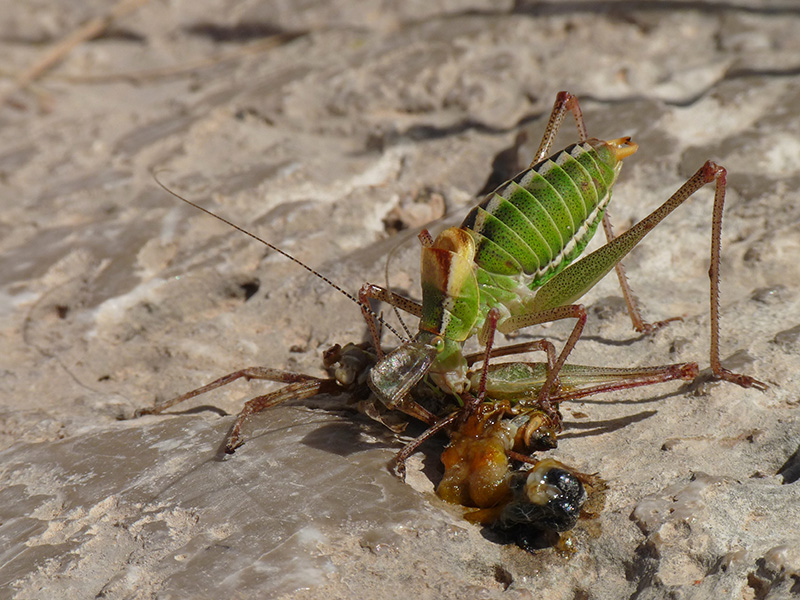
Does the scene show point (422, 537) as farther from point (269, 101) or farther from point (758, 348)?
point (269, 101)

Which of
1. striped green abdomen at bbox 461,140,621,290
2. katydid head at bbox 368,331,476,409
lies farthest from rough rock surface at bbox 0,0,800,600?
striped green abdomen at bbox 461,140,621,290

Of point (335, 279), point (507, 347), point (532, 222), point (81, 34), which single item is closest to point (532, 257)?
point (532, 222)

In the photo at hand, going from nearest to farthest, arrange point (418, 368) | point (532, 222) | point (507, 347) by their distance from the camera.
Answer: point (418, 368)
point (507, 347)
point (532, 222)

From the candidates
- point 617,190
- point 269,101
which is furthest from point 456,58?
point 617,190

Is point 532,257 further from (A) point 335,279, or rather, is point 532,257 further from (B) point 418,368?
A: (A) point 335,279

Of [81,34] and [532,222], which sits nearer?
[532,222]

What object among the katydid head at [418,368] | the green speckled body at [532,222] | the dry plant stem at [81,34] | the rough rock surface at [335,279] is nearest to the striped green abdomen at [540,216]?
the green speckled body at [532,222]
